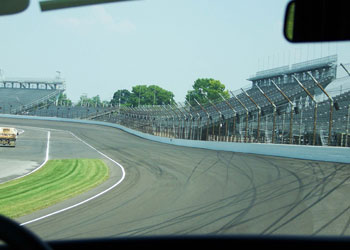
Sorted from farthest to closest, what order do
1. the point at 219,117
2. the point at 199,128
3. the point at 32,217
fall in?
the point at 199,128 < the point at 219,117 < the point at 32,217

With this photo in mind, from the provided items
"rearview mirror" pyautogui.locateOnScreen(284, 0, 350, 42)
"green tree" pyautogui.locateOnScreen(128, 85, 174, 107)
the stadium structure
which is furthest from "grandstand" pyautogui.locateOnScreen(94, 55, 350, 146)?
"green tree" pyautogui.locateOnScreen(128, 85, 174, 107)

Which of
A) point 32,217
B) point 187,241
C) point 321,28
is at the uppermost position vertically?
point 321,28

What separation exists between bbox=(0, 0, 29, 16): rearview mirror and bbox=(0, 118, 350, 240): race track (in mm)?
5945

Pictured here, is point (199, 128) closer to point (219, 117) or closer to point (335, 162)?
point (219, 117)

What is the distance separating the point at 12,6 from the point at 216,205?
900cm

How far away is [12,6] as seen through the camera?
210cm

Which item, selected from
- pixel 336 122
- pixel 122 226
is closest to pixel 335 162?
pixel 336 122

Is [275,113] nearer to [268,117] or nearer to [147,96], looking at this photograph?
[268,117]

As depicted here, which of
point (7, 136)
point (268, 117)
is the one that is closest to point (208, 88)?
point (7, 136)

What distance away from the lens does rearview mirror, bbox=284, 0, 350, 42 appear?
196 centimetres

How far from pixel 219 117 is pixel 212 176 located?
53.7 feet

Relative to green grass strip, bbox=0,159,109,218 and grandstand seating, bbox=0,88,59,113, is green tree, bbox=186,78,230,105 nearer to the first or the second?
grandstand seating, bbox=0,88,59,113

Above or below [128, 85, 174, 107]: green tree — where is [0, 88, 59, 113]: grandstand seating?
below

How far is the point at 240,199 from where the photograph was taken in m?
11.1
